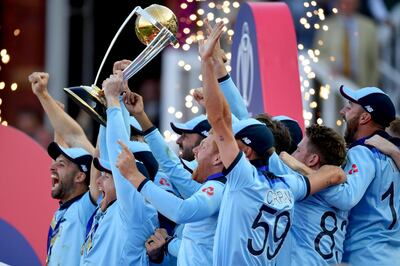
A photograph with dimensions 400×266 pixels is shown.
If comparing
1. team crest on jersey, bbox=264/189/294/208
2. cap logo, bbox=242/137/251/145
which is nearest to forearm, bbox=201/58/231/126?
cap logo, bbox=242/137/251/145

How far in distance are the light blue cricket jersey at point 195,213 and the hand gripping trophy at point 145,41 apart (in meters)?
0.97

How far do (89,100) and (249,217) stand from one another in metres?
1.74

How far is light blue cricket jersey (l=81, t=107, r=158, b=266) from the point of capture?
880 centimetres

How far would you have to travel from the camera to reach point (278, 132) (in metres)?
9.02

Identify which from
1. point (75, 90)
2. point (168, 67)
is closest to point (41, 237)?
point (75, 90)

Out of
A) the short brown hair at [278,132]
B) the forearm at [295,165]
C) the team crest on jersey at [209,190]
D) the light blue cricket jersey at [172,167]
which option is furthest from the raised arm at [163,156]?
the team crest on jersey at [209,190]

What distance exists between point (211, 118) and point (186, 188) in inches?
69.1

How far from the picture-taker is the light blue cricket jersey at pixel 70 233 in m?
9.80

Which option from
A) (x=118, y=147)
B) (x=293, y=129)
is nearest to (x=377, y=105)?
(x=293, y=129)

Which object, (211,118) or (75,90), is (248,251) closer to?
(211,118)

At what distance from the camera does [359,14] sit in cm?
1469

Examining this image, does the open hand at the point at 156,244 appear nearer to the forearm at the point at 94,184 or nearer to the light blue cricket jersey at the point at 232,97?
the forearm at the point at 94,184

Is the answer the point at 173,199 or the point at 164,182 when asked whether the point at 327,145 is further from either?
the point at 164,182

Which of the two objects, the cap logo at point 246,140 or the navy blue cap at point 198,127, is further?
the navy blue cap at point 198,127
